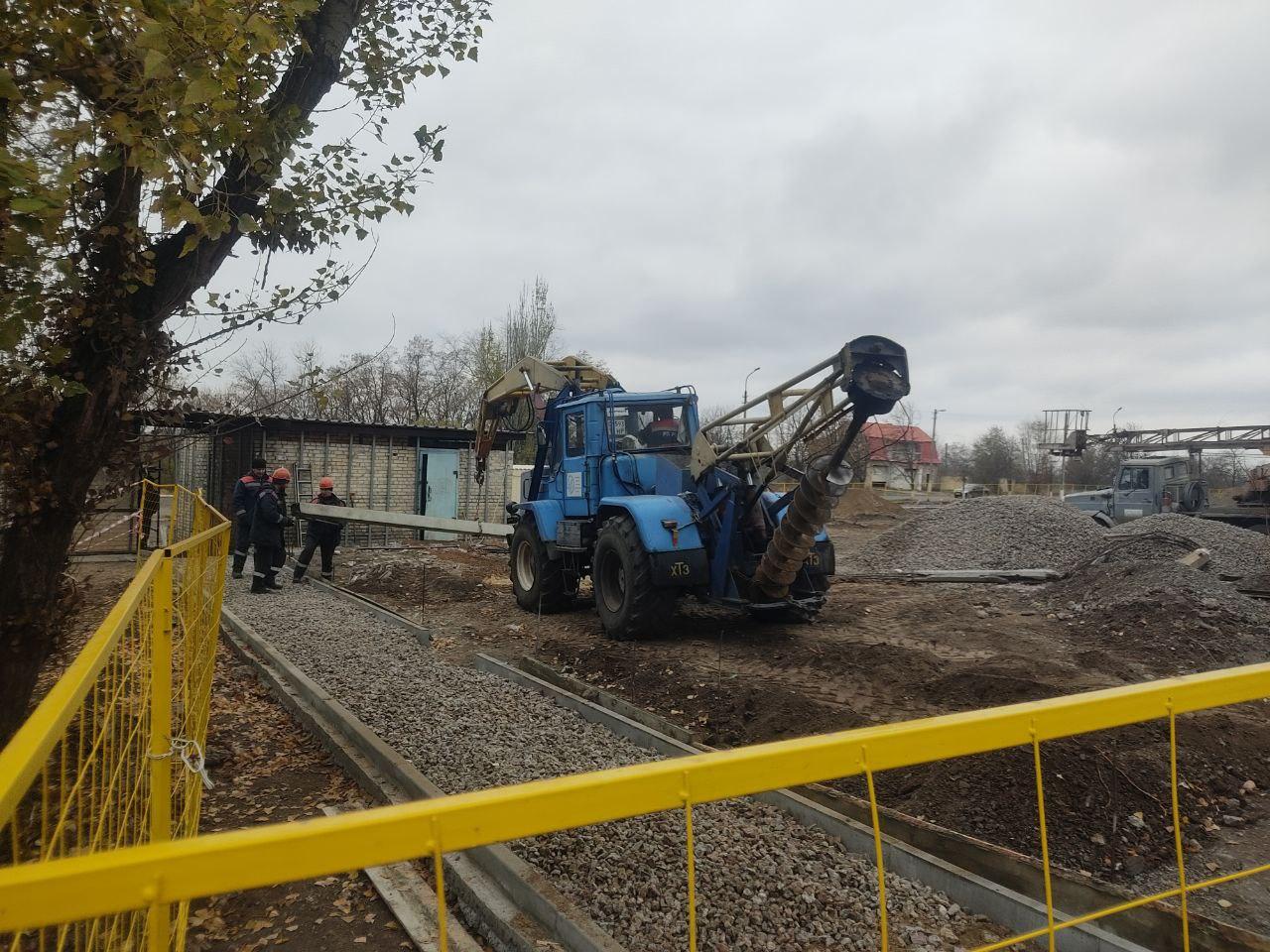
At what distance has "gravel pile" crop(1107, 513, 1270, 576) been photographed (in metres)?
13.8

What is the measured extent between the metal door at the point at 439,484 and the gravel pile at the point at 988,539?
9935 millimetres

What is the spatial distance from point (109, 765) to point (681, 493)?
6966 mm

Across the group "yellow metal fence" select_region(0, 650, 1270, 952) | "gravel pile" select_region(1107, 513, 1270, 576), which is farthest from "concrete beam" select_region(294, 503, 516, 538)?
"yellow metal fence" select_region(0, 650, 1270, 952)

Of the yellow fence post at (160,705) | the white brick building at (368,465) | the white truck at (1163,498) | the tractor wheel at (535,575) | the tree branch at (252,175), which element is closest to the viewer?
the yellow fence post at (160,705)

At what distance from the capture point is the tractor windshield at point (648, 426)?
9.37 meters

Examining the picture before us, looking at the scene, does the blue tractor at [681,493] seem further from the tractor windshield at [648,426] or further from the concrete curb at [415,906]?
the concrete curb at [415,906]

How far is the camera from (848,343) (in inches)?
252

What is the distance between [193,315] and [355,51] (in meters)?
1.80

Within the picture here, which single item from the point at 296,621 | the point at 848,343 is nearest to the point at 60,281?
the point at 848,343

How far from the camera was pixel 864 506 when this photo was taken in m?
37.8

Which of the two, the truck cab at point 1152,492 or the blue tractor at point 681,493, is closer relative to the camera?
the blue tractor at point 681,493

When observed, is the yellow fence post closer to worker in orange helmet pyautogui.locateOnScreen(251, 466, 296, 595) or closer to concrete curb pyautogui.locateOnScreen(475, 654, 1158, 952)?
concrete curb pyautogui.locateOnScreen(475, 654, 1158, 952)

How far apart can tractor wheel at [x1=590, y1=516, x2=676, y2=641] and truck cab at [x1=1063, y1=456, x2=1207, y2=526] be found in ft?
58.3

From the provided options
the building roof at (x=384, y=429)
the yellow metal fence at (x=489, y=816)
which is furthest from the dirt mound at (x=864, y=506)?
the yellow metal fence at (x=489, y=816)
